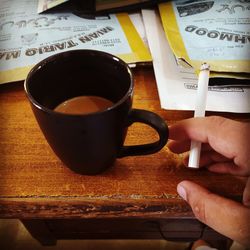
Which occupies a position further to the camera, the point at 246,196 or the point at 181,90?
the point at 181,90

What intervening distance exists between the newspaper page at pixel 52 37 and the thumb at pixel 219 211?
0.20 metres

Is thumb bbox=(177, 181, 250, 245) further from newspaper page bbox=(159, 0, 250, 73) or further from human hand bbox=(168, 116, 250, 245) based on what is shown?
newspaper page bbox=(159, 0, 250, 73)

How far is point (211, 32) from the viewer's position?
0.49 m

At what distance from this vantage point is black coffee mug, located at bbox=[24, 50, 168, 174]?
0.28 m

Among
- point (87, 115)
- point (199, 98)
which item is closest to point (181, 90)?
point (199, 98)

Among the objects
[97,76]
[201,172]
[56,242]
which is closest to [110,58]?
Result: [97,76]

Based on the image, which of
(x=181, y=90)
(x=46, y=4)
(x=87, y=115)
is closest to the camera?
(x=87, y=115)

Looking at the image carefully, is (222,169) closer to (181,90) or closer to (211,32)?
(181,90)

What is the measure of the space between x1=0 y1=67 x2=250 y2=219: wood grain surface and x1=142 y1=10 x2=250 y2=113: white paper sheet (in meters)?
0.07

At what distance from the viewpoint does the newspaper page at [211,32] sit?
45 centimetres

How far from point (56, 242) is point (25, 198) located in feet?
1.83

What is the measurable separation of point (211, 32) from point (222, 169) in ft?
0.75

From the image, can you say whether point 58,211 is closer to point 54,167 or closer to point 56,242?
point 54,167

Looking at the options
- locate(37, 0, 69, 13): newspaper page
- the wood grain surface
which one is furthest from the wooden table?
locate(37, 0, 69, 13): newspaper page
